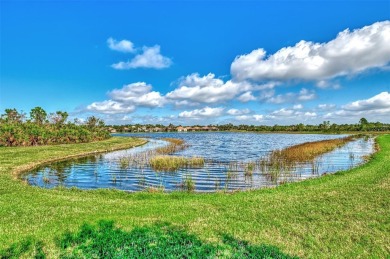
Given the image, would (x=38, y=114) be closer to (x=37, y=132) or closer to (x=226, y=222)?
(x=37, y=132)

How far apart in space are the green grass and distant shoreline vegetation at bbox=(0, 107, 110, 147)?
42.5 m

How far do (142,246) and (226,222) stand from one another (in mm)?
3305

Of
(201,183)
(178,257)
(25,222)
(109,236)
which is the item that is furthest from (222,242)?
(201,183)

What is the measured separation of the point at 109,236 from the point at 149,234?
46.2 inches

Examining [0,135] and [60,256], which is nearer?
[60,256]

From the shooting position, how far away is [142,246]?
26.5ft

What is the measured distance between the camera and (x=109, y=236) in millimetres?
8688

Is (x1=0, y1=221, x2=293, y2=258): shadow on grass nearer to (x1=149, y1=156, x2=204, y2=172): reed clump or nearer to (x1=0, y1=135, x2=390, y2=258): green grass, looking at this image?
(x1=0, y1=135, x2=390, y2=258): green grass

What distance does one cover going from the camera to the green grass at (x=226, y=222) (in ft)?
26.7

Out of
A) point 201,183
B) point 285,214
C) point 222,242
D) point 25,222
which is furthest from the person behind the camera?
point 201,183

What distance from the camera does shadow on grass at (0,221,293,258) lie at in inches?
299

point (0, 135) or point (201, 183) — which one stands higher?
point (0, 135)

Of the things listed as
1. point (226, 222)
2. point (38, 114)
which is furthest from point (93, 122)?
point (226, 222)

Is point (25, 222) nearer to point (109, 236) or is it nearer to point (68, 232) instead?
point (68, 232)
